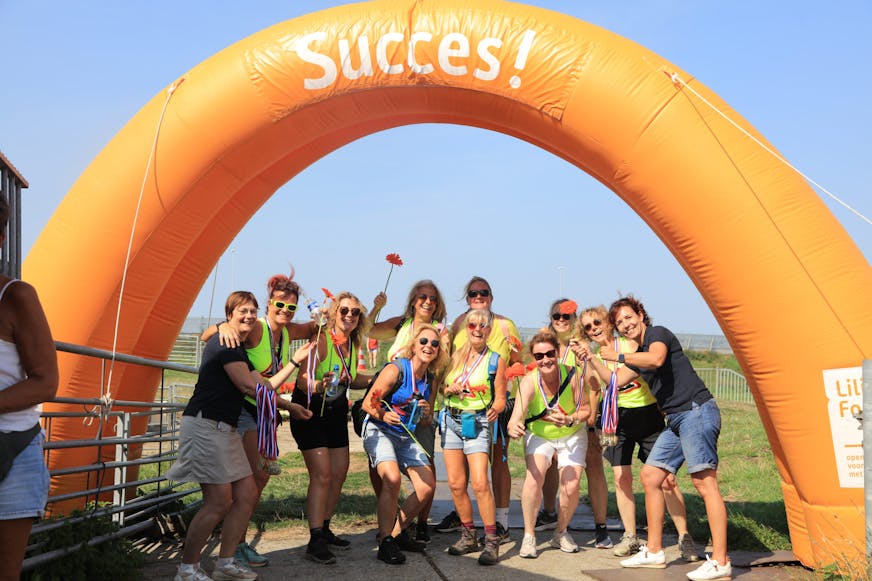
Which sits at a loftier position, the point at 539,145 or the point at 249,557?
the point at 539,145

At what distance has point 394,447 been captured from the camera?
18.5 feet

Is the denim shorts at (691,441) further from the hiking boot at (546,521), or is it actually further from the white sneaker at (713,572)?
the hiking boot at (546,521)

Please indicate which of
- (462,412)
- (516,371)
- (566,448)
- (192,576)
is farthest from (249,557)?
(566,448)

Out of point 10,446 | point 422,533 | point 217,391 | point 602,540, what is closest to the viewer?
point 10,446

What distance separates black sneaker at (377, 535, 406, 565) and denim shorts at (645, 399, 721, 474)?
5.61 feet

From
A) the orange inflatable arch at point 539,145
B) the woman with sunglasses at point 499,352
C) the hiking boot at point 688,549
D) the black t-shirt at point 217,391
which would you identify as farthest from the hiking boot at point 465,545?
the orange inflatable arch at point 539,145

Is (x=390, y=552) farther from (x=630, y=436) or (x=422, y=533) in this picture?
(x=630, y=436)

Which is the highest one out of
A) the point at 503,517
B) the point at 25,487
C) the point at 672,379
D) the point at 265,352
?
the point at 265,352

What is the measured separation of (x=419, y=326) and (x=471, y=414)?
0.79 metres

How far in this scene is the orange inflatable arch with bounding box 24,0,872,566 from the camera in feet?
16.9

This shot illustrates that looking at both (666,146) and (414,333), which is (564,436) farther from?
(666,146)

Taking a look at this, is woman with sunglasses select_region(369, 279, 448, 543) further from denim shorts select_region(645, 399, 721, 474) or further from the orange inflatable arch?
denim shorts select_region(645, 399, 721, 474)

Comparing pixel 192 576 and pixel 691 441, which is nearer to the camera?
pixel 192 576

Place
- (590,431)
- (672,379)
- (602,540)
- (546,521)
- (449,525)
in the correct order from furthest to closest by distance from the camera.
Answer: (546,521) → (449,525) → (590,431) → (602,540) → (672,379)
